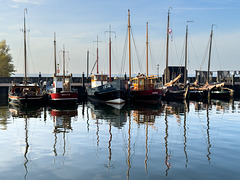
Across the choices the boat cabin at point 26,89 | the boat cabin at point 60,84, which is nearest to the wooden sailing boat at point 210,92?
the boat cabin at point 60,84

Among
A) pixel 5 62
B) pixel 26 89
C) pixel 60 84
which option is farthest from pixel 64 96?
pixel 5 62

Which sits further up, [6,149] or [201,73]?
[201,73]

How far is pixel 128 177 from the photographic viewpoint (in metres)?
8.77

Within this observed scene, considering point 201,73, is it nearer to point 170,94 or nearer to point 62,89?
point 170,94

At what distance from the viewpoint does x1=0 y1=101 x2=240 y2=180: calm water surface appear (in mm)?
9234

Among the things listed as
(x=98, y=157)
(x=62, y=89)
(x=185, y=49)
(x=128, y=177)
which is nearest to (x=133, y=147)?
(x=98, y=157)

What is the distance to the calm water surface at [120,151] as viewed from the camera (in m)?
9.23

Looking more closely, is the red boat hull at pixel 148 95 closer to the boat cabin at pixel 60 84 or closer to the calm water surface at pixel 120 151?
the boat cabin at pixel 60 84

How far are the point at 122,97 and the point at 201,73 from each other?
33.9 metres

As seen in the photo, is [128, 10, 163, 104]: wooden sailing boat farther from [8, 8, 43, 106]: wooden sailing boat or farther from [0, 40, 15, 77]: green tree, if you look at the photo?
[0, 40, 15, 77]: green tree

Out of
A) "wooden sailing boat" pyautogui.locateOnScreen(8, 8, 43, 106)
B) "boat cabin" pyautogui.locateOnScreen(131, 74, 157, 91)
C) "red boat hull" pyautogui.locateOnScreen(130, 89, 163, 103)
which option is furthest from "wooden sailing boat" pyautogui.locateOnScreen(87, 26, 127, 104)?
"wooden sailing boat" pyautogui.locateOnScreen(8, 8, 43, 106)

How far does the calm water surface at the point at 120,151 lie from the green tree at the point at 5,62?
1942 inches

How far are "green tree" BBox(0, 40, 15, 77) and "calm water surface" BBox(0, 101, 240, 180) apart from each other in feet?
162

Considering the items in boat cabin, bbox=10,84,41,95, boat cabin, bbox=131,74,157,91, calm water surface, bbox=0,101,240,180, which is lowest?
calm water surface, bbox=0,101,240,180
